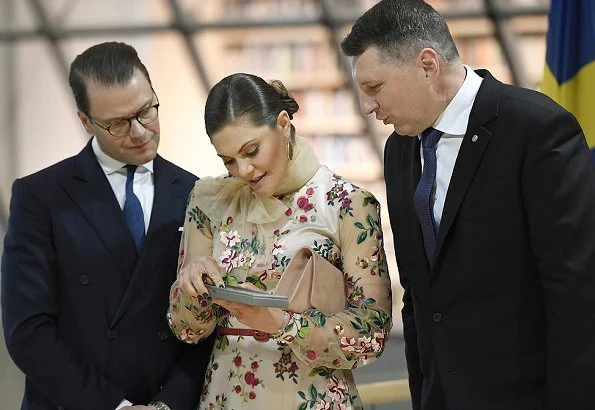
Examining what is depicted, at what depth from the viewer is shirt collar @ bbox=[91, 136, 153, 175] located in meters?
2.92

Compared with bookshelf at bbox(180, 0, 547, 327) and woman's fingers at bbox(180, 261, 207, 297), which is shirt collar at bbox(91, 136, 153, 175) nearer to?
woman's fingers at bbox(180, 261, 207, 297)

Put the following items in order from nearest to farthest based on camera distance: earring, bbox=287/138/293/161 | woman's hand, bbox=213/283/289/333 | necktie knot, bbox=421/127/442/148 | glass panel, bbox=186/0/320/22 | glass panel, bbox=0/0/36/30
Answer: woman's hand, bbox=213/283/289/333
necktie knot, bbox=421/127/442/148
earring, bbox=287/138/293/161
glass panel, bbox=186/0/320/22
glass panel, bbox=0/0/36/30

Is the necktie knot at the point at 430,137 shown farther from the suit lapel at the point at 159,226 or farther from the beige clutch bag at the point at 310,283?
the suit lapel at the point at 159,226

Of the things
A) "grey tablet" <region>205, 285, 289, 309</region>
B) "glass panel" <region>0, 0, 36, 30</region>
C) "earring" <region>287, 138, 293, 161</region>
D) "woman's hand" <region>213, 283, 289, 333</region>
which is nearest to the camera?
"grey tablet" <region>205, 285, 289, 309</region>

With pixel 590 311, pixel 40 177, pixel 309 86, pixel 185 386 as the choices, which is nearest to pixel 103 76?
pixel 40 177

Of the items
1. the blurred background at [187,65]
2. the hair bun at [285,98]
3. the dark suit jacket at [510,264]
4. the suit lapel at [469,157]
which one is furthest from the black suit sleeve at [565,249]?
the blurred background at [187,65]

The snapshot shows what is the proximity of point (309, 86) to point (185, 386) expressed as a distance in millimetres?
4030

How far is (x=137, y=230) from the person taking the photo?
2.87 meters

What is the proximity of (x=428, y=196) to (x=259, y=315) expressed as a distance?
1.56 ft

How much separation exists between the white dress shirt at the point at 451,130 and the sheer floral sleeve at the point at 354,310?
17 cm

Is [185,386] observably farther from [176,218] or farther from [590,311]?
[590,311]

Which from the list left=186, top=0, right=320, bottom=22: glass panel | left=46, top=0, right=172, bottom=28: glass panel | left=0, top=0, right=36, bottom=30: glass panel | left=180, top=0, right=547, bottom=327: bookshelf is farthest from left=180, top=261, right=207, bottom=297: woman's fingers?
left=0, top=0, right=36, bottom=30: glass panel

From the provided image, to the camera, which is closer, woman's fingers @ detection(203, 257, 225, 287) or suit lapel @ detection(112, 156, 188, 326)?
woman's fingers @ detection(203, 257, 225, 287)

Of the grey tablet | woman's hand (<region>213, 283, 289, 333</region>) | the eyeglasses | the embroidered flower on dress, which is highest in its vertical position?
the eyeglasses
